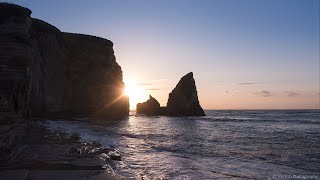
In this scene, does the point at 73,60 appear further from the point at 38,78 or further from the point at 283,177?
the point at 283,177

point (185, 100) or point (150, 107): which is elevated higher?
point (185, 100)

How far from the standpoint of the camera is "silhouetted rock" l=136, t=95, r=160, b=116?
12600cm

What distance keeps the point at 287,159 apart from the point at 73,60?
73.1m

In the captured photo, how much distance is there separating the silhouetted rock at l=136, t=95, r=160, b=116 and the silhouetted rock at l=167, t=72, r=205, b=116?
36.9ft

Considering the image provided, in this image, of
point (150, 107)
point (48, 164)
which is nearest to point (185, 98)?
point (150, 107)

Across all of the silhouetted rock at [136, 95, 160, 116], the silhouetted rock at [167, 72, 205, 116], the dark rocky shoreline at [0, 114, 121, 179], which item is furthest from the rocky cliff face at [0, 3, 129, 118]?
the dark rocky shoreline at [0, 114, 121, 179]

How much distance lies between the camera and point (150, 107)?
128 metres

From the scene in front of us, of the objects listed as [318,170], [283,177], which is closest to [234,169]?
[283,177]

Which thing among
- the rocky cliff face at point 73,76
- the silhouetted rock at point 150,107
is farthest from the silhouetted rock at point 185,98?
the rocky cliff face at point 73,76

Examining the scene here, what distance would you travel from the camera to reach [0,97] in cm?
1598

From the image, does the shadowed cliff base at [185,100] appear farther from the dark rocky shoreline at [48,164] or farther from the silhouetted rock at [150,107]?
the dark rocky shoreline at [48,164]

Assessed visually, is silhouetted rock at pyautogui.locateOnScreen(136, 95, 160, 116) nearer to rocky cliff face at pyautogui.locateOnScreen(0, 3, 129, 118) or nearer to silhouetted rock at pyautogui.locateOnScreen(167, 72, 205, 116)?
silhouetted rock at pyautogui.locateOnScreen(167, 72, 205, 116)

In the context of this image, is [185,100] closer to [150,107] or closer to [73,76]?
[150,107]

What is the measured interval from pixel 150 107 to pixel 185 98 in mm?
22200
